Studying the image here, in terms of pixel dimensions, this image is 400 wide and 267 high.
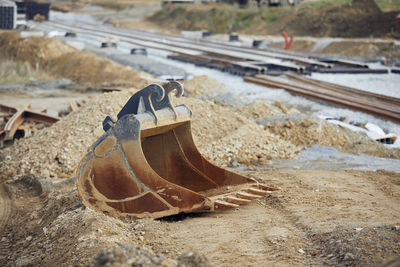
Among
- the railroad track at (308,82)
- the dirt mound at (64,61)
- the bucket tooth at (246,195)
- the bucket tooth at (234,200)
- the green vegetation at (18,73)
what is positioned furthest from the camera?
the green vegetation at (18,73)

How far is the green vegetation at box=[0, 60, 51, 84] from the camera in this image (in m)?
18.6

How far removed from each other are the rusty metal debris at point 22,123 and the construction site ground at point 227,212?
158 cm

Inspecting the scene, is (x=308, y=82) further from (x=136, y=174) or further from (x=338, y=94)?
(x=136, y=174)

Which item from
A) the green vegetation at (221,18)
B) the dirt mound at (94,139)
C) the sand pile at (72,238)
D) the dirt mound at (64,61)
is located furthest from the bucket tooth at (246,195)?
the green vegetation at (221,18)

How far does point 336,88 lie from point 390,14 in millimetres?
18360

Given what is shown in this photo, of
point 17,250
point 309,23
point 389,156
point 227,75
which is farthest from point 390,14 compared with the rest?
point 17,250

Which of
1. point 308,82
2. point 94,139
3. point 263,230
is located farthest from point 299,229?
point 308,82

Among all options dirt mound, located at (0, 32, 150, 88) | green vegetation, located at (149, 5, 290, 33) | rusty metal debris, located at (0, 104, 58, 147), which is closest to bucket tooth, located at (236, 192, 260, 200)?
rusty metal debris, located at (0, 104, 58, 147)

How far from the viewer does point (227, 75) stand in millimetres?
17719

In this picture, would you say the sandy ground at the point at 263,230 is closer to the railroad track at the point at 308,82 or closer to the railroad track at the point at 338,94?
the railroad track at the point at 338,94

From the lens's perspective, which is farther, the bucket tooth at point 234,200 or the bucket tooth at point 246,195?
the bucket tooth at point 246,195

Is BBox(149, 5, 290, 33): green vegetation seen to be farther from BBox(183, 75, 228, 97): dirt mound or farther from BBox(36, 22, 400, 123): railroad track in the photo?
BBox(183, 75, 228, 97): dirt mound

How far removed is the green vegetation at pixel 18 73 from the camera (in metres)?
18.6

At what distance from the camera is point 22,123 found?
11.1 meters
